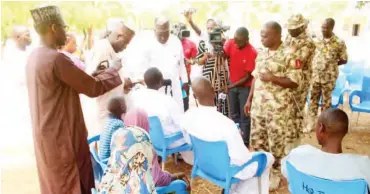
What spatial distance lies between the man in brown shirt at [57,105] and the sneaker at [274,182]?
6.40 ft

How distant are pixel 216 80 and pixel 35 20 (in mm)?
2758

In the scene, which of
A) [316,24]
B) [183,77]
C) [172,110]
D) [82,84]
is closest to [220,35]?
[183,77]

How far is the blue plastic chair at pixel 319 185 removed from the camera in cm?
168

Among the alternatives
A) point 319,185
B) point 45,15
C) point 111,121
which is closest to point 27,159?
point 111,121

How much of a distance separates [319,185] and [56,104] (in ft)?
5.01

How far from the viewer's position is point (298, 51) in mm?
3074

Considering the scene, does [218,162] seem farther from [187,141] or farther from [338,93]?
[338,93]

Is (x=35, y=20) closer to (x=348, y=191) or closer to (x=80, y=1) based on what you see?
(x=348, y=191)

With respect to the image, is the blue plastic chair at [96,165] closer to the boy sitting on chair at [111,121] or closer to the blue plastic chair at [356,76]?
the boy sitting on chair at [111,121]

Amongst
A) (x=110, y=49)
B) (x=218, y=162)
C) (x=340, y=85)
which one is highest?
(x=110, y=49)

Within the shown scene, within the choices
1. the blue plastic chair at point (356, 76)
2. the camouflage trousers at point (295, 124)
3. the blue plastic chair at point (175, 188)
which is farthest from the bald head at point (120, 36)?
the blue plastic chair at point (356, 76)

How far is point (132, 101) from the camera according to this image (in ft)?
10.8

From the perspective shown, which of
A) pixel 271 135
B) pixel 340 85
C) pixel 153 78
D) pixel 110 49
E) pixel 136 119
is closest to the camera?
pixel 136 119

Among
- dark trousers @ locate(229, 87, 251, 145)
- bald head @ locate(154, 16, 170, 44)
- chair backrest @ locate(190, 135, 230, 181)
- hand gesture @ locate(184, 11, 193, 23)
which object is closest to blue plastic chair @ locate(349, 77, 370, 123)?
dark trousers @ locate(229, 87, 251, 145)
